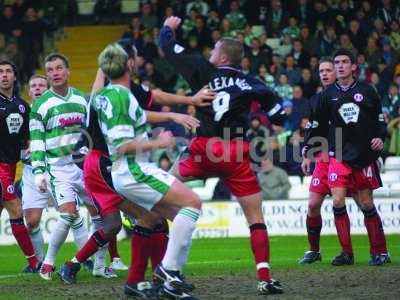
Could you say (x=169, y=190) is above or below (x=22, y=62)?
below

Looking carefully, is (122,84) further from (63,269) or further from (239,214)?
(239,214)

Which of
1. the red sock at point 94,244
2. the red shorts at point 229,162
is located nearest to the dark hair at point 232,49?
the red shorts at point 229,162

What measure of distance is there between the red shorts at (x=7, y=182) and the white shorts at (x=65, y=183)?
3.71 ft

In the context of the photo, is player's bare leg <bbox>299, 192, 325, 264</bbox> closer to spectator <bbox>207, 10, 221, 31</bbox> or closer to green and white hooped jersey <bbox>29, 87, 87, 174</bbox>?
green and white hooped jersey <bbox>29, 87, 87, 174</bbox>

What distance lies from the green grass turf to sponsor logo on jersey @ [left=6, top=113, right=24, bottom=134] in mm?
1886

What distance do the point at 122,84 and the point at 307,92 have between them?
46.7ft

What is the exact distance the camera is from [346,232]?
541 inches

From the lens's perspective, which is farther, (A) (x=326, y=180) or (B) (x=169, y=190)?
(A) (x=326, y=180)

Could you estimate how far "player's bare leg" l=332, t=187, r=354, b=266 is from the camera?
44.7 feet

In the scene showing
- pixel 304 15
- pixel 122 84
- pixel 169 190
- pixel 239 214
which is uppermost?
pixel 304 15

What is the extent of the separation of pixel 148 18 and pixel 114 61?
17.3m

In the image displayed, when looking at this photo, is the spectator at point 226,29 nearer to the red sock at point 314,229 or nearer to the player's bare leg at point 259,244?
the red sock at point 314,229

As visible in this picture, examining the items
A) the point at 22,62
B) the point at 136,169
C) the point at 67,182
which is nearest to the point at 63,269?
the point at 67,182

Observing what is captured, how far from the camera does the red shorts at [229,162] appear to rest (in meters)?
11.1
